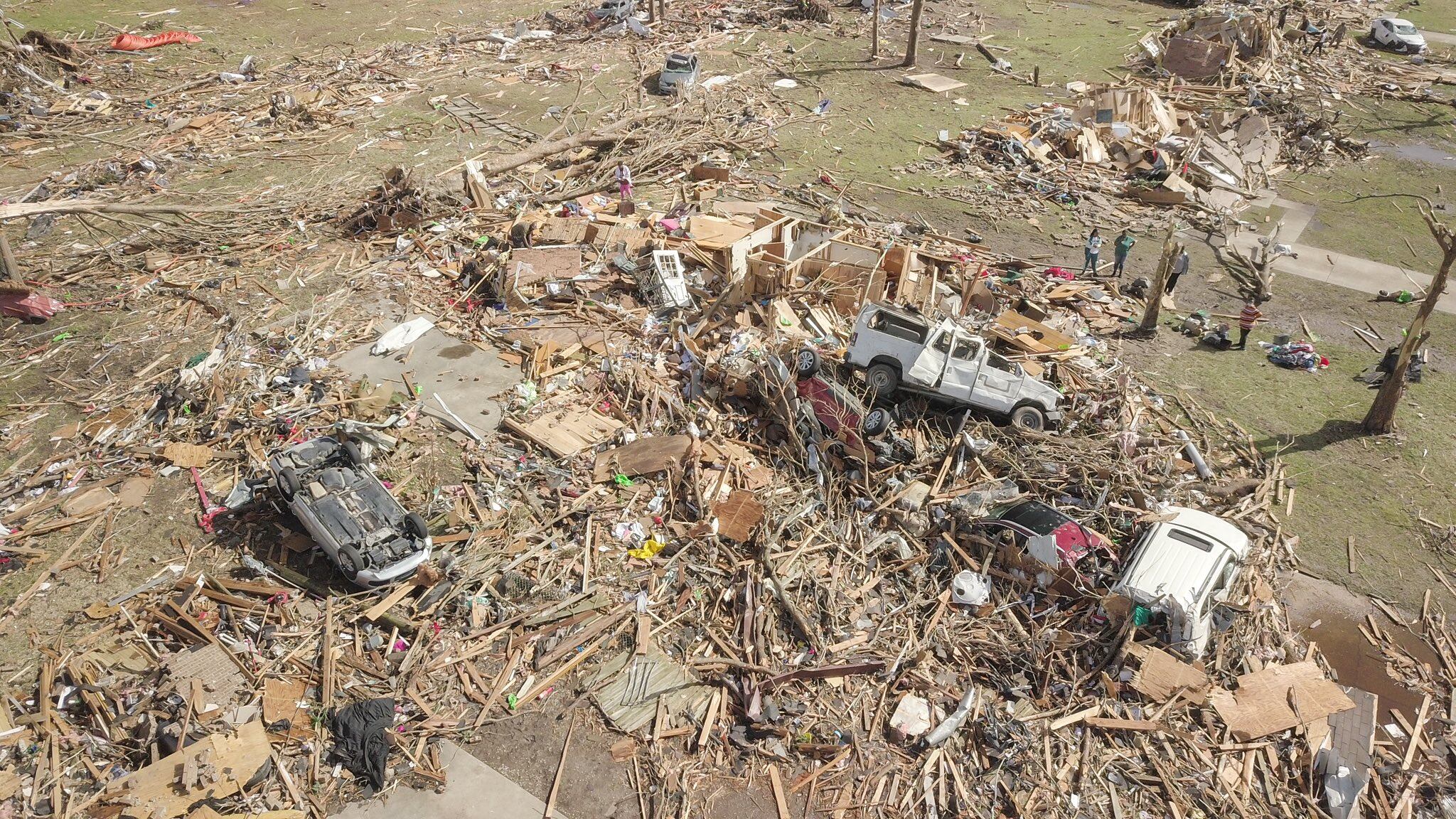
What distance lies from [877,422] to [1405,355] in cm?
801

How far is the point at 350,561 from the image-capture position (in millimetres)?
9664

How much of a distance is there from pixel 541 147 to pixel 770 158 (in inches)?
239

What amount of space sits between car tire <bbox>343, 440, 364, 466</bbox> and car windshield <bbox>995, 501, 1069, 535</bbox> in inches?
326

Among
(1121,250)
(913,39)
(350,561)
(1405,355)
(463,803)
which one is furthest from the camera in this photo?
(913,39)

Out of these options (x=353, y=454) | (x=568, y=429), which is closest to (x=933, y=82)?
(x=568, y=429)

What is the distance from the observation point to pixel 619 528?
1097 centimetres

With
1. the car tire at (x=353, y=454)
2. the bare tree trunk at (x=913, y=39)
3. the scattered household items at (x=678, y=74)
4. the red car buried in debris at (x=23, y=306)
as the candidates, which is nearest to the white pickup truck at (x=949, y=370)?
the car tire at (x=353, y=454)

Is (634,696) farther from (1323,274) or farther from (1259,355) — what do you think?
(1323,274)

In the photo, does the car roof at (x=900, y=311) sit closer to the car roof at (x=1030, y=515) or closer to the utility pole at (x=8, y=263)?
the car roof at (x=1030, y=515)

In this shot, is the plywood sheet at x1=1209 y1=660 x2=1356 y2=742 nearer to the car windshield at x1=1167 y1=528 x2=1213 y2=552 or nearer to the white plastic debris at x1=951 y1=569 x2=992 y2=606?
the car windshield at x1=1167 y1=528 x2=1213 y2=552

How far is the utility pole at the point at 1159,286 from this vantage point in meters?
15.0

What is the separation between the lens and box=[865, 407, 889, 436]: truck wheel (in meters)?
11.7

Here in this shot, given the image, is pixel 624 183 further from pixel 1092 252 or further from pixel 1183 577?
pixel 1183 577

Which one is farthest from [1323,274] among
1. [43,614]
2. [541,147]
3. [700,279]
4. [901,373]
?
[43,614]
